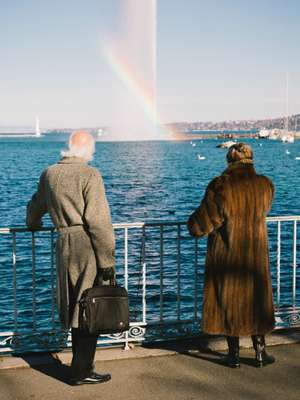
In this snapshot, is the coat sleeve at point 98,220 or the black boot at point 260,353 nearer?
the coat sleeve at point 98,220

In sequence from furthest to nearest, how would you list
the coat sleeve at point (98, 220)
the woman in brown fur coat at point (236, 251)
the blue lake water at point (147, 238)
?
the blue lake water at point (147, 238) < the woman in brown fur coat at point (236, 251) < the coat sleeve at point (98, 220)

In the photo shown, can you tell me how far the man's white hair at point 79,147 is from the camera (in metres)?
5.18

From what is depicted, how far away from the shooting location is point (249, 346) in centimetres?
628

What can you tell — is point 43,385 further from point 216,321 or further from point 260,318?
point 260,318

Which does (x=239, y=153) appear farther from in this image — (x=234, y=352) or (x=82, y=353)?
(x=82, y=353)

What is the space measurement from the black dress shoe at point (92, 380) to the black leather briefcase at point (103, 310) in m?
0.49

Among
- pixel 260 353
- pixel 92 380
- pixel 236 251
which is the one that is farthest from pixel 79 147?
pixel 260 353

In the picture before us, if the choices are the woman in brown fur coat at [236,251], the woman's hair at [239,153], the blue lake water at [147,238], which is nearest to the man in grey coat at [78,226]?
the woman in brown fur coat at [236,251]

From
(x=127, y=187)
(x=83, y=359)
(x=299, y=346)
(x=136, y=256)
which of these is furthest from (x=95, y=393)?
(x=127, y=187)

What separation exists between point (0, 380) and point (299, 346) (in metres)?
2.80

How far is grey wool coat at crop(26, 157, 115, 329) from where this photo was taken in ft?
16.4

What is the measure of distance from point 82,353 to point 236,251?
5.04 ft

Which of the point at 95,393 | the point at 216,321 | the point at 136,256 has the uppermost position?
the point at 216,321

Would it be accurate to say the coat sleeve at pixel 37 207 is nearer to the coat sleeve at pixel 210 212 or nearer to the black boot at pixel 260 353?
the coat sleeve at pixel 210 212
